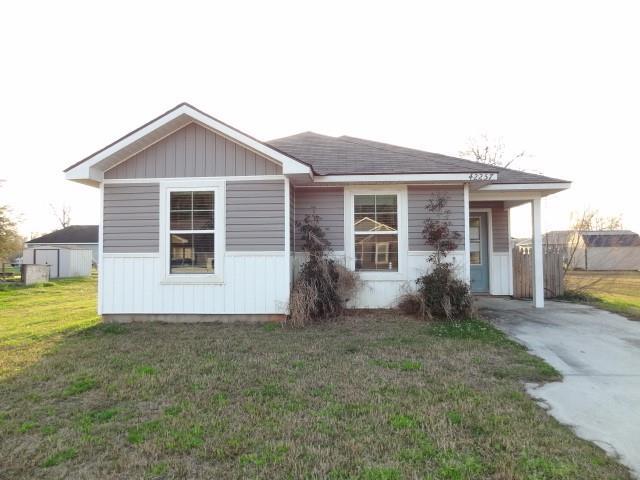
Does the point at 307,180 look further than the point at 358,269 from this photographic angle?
No

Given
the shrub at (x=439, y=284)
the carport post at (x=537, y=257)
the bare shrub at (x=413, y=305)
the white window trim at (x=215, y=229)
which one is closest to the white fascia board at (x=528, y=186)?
the carport post at (x=537, y=257)

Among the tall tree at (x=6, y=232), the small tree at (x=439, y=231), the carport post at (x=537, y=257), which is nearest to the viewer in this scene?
the small tree at (x=439, y=231)

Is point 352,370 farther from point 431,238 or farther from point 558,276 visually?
point 558,276

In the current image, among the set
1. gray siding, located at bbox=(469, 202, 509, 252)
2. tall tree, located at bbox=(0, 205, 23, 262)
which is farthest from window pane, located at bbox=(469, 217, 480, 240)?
tall tree, located at bbox=(0, 205, 23, 262)

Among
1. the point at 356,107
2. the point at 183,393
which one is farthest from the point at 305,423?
the point at 356,107

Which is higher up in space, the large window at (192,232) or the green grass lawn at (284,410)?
the large window at (192,232)

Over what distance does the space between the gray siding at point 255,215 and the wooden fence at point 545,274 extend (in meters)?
7.06

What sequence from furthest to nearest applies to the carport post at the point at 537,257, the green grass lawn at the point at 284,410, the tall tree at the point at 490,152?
the tall tree at the point at 490,152 → the carport post at the point at 537,257 → the green grass lawn at the point at 284,410

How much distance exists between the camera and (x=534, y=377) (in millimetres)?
4246

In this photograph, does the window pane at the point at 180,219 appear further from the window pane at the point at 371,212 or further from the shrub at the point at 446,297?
the shrub at the point at 446,297

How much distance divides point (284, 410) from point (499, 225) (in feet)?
30.0

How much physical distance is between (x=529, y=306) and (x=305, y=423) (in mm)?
7691

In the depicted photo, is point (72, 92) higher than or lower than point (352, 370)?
higher

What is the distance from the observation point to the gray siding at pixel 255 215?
7352 millimetres
